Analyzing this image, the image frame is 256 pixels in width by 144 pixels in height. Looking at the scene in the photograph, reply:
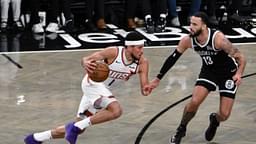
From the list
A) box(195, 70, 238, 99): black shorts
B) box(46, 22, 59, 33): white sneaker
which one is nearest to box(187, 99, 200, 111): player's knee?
box(195, 70, 238, 99): black shorts

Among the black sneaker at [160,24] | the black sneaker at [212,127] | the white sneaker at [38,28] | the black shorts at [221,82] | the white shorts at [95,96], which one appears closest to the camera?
the white shorts at [95,96]

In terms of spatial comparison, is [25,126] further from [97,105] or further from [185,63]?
[185,63]

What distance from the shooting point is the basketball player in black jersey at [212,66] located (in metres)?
8.55

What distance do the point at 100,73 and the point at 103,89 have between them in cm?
25

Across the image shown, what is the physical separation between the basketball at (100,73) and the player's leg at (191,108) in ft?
3.76

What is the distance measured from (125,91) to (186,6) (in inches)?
222

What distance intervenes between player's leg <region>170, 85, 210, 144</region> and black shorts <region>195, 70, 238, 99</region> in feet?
0.26

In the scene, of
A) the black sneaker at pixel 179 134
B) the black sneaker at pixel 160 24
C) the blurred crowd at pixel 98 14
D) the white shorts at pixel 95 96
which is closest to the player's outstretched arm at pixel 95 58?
the white shorts at pixel 95 96

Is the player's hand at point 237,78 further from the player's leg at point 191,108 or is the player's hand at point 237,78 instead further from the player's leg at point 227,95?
the player's leg at point 191,108

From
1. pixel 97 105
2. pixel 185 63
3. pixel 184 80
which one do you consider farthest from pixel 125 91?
pixel 97 105

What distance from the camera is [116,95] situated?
35.8 ft

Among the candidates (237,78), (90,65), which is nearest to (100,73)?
(90,65)

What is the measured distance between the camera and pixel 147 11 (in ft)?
49.5

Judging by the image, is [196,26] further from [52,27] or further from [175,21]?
[175,21]
